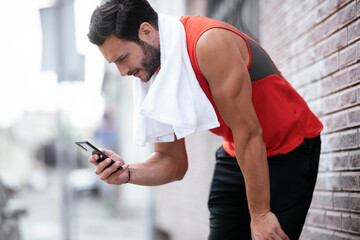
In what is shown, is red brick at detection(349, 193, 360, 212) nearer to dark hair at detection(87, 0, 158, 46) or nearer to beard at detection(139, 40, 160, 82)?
Answer: beard at detection(139, 40, 160, 82)

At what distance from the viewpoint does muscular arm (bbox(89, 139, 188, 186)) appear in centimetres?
247

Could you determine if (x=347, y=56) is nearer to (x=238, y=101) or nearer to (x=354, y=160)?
(x=354, y=160)

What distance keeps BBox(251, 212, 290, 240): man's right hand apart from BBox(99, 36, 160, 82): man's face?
87 cm

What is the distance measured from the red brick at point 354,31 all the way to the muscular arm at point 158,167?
1076 millimetres

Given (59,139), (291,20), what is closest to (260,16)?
(291,20)

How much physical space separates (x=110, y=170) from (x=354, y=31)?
4.85 ft

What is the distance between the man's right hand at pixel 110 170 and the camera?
7.68 ft

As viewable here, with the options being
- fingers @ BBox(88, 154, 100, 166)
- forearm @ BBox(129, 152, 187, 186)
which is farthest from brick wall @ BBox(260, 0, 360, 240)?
fingers @ BBox(88, 154, 100, 166)

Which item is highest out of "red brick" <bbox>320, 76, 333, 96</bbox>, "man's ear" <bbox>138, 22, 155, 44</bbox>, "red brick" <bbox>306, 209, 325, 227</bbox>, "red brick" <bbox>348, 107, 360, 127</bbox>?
"man's ear" <bbox>138, 22, 155, 44</bbox>

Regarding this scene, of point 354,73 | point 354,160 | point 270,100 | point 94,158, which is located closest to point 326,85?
point 354,73

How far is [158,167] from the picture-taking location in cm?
263

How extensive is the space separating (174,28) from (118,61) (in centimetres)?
35

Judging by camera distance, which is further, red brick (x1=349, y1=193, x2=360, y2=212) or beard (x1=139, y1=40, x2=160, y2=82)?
red brick (x1=349, y1=193, x2=360, y2=212)

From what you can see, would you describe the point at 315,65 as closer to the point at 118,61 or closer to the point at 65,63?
the point at 118,61
